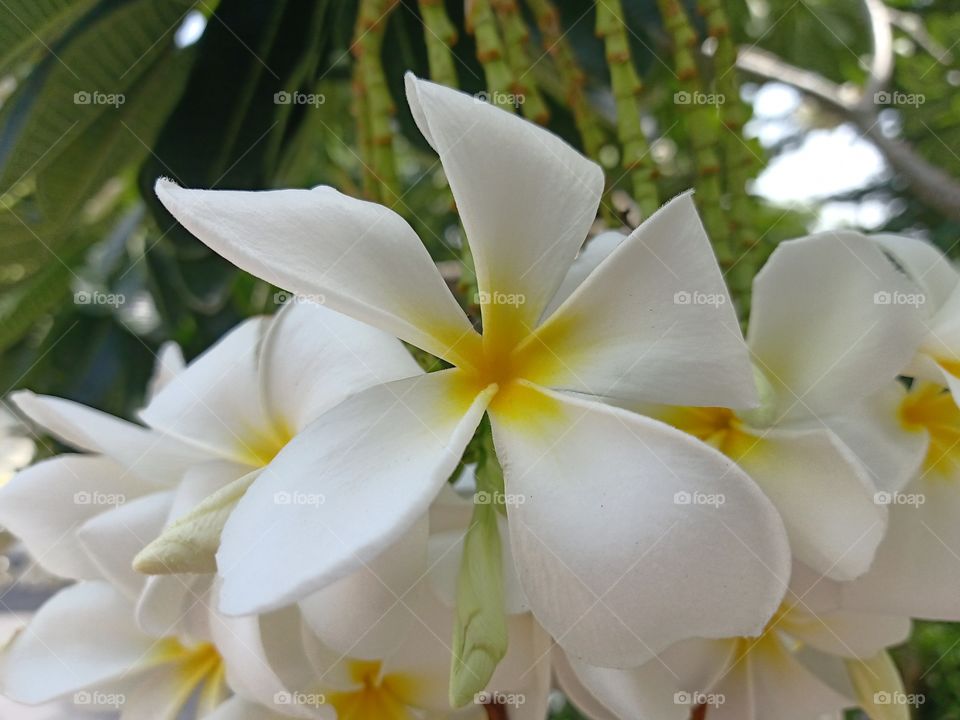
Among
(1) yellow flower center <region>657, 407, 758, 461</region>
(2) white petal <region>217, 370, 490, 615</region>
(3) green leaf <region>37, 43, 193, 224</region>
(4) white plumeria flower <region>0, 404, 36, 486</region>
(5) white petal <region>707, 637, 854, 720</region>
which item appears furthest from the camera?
(4) white plumeria flower <region>0, 404, 36, 486</region>

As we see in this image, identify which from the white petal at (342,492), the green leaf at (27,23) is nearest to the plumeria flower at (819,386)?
the white petal at (342,492)

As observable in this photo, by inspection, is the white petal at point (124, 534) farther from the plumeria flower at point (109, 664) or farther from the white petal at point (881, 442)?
the white petal at point (881, 442)

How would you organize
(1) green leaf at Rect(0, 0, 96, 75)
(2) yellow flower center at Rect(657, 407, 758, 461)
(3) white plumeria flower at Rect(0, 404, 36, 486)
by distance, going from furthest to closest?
(3) white plumeria flower at Rect(0, 404, 36, 486) < (1) green leaf at Rect(0, 0, 96, 75) < (2) yellow flower center at Rect(657, 407, 758, 461)

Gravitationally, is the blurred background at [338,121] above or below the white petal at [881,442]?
above

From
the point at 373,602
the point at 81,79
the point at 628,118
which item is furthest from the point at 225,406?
the point at 81,79

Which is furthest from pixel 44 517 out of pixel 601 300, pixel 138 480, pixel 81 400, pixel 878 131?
pixel 878 131

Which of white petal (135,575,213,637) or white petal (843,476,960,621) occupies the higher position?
white petal (843,476,960,621)

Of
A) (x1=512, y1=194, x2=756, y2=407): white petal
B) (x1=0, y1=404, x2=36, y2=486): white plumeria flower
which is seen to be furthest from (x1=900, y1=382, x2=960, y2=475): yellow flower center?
(x1=0, y1=404, x2=36, y2=486): white plumeria flower

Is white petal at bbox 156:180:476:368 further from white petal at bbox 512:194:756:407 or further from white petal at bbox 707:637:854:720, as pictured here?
white petal at bbox 707:637:854:720
